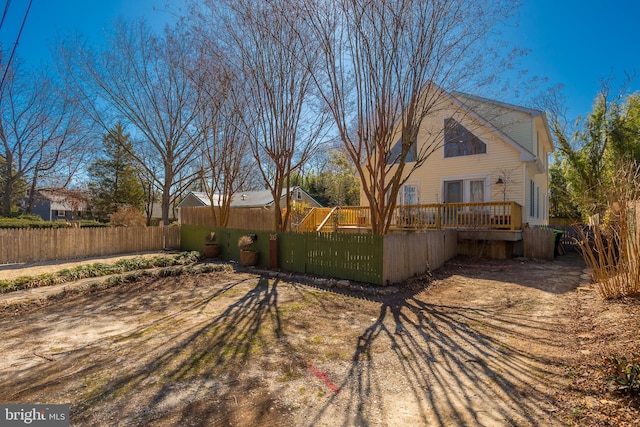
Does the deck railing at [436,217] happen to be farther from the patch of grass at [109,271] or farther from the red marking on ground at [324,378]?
the red marking on ground at [324,378]

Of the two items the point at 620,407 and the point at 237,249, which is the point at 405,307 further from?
the point at 237,249

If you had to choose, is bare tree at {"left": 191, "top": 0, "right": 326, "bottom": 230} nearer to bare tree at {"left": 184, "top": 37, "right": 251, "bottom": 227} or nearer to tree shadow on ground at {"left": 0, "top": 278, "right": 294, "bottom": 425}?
bare tree at {"left": 184, "top": 37, "right": 251, "bottom": 227}

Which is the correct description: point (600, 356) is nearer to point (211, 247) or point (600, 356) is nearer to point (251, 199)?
point (211, 247)

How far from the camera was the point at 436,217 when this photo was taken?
1233 centimetres

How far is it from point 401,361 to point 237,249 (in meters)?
8.80

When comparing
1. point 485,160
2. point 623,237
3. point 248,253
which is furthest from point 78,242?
point 485,160

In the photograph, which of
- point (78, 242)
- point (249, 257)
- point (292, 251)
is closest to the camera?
point (292, 251)

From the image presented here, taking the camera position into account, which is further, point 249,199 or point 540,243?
point 249,199

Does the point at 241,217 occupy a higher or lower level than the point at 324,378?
higher

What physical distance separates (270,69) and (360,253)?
5.71m

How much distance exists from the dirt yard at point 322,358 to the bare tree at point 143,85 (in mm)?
10618

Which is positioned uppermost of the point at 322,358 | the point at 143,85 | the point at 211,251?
the point at 143,85

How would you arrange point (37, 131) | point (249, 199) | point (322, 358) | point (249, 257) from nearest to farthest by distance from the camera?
point (322, 358)
point (249, 257)
point (37, 131)
point (249, 199)

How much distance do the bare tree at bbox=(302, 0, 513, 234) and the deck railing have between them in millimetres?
4630
